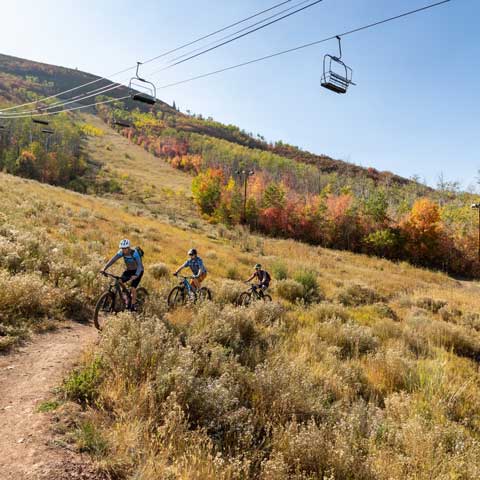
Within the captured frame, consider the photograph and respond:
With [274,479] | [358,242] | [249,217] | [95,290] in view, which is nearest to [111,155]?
[249,217]

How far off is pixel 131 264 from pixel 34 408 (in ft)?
16.1

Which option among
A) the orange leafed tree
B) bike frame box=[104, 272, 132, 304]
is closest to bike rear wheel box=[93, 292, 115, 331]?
bike frame box=[104, 272, 132, 304]

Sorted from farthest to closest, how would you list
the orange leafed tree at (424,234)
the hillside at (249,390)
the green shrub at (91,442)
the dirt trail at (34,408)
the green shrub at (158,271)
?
1. the orange leafed tree at (424,234)
2. the green shrub at (158,271)
3. the hillside at (249,390)
4. the green shrub at (91,442)
5. the dirt trail at (34,408)

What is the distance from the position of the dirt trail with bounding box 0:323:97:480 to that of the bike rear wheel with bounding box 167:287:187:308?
335 cm

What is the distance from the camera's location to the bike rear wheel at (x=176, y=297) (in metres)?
10.3

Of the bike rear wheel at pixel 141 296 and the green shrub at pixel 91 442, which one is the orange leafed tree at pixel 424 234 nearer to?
the bike rear wheel at pixel 141 296

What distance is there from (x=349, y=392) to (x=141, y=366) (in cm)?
416

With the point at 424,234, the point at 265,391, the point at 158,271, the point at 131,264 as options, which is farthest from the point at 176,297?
the point at 424,234

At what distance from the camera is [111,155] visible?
120812mm

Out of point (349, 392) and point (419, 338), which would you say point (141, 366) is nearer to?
point (349, 392)

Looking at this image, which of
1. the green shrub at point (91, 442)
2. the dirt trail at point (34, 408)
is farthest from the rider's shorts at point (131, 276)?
the green shrub at point (91, 442)

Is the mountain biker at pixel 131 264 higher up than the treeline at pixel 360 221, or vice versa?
the treeline at pixel 360 221

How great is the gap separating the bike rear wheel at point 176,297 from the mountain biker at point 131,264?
5.22 ft

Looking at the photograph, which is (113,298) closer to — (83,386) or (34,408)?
(83,386)
